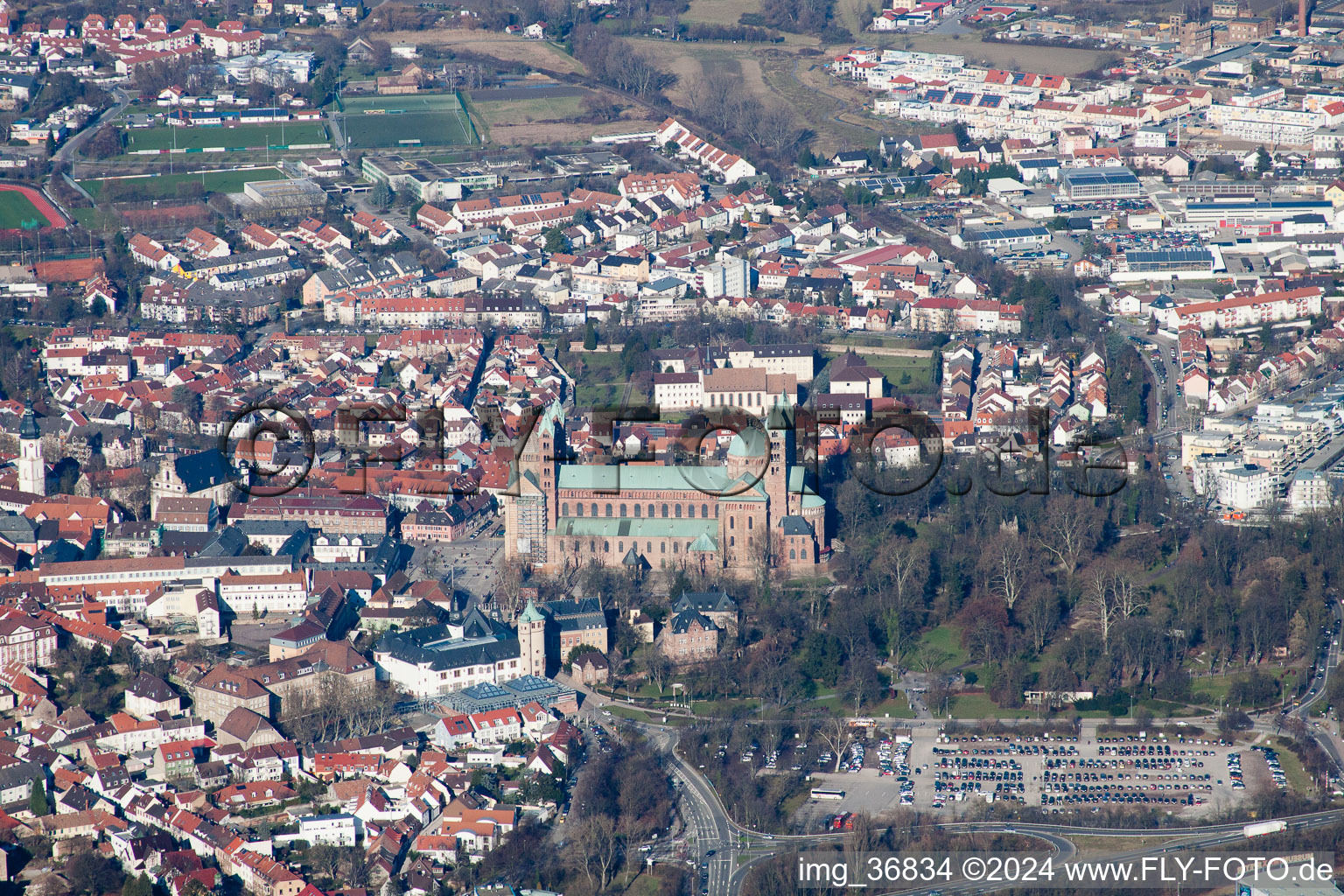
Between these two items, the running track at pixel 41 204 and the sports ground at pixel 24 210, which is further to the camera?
the running track at pixel 41 204

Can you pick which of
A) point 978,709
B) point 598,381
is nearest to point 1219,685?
point 978,709

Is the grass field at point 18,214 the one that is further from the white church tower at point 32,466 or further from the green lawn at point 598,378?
the green lawn at point 598,378

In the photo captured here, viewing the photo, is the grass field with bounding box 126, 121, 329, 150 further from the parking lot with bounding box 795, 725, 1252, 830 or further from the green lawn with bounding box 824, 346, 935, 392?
the parking lot with bounding box 795, 725, 1252, 830

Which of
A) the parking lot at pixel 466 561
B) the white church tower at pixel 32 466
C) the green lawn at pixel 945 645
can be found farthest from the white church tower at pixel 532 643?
the white church tower at pixel 32 466

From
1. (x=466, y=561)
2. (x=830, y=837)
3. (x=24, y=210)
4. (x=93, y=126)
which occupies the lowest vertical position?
(x=830, y=837)

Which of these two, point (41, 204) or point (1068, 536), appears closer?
point (1068, 536)

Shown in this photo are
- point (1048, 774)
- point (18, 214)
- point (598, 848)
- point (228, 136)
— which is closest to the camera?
point (598, 848)

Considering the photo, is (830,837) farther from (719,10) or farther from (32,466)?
(719,10)

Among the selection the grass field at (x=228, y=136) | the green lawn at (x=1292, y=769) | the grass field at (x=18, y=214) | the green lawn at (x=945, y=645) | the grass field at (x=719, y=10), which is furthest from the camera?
the grass field at (x=719, y=10)

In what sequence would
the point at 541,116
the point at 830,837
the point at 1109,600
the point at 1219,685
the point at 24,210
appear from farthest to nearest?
the point at 541,116, the point at 24,210, the point at 1109,600, the point at 1219,685, the point at 830,837
